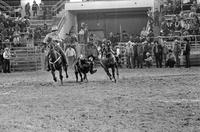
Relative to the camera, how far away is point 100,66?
3306 cm

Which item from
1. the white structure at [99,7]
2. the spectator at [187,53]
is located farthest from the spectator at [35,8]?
the spectator at [187,53]

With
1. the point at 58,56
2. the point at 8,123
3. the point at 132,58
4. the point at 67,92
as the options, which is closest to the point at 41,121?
the point at 8,123

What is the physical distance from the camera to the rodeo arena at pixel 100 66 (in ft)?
32.6

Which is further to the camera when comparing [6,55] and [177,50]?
[6,55]

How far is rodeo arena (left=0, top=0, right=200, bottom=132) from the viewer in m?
9.92

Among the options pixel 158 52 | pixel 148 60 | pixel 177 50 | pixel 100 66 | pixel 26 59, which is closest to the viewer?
pixel 177 50

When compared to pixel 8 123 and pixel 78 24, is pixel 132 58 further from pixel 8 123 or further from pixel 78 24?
pixel 8 123

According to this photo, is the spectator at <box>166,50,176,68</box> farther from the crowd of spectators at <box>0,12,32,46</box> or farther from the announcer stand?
the crowd of spectators at <box>0,12,32,46</box>

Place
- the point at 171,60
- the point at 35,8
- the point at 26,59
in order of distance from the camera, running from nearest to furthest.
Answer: the point at 171,60 < the point at 26,59 < the point at 35,8

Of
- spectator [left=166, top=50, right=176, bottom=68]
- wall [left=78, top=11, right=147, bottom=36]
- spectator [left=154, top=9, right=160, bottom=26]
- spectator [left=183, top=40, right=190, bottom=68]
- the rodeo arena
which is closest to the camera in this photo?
the rodeo arena

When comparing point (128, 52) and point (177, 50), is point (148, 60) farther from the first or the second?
point (177, 50)

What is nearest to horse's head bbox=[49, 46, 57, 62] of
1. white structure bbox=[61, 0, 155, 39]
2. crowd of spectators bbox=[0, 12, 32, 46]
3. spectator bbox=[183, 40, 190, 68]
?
spectator bbox=[183, 40, 190, 68]

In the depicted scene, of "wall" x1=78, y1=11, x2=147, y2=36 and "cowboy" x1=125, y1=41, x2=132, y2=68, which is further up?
"wall" x1=78, y1=11, x2=147, y2=36

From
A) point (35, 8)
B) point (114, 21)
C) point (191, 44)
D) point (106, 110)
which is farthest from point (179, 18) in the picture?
point (106, 110)
